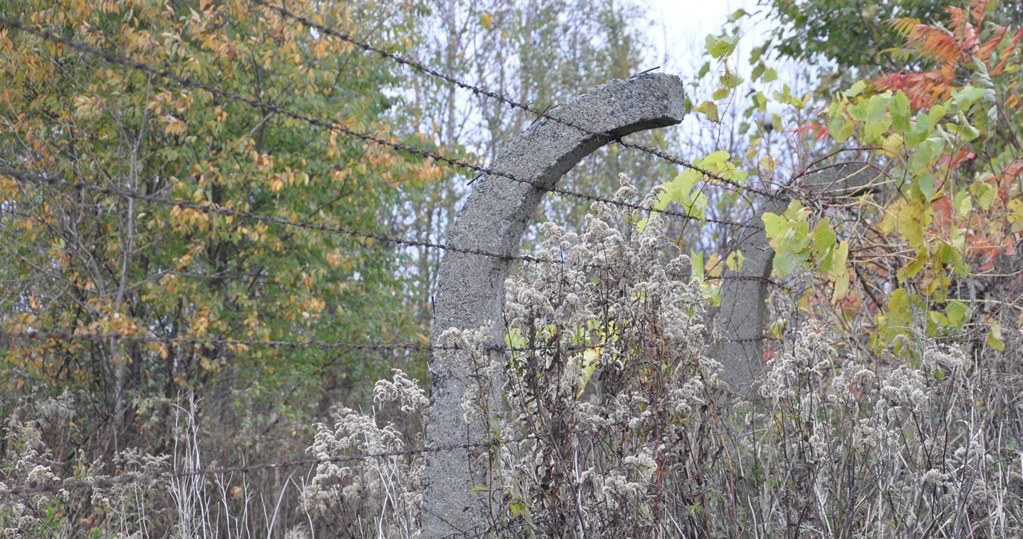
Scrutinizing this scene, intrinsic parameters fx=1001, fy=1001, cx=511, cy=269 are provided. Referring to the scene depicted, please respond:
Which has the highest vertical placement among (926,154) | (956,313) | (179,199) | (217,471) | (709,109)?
(179,199)

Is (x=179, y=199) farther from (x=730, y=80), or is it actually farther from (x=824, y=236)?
(x=824, y=236)

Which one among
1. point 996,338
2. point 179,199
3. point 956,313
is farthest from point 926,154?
point 179,199

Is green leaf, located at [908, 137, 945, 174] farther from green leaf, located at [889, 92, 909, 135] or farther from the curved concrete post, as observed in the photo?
the curved concrete post

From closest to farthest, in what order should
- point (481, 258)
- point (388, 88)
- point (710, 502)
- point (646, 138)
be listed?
1. point (481, 258)
2. point (710, 502)
3. point (388, 88)
4. point (646, 138)

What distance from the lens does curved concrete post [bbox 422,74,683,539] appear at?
3.10 metres

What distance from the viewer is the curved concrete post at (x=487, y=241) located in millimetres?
3104

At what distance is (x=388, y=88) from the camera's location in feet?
40.1

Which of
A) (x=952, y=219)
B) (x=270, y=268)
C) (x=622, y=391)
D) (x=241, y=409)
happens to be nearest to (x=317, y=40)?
(x=270, y=268)

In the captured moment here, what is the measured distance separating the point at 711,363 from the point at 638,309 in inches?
14.9

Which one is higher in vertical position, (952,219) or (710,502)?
(952,219)

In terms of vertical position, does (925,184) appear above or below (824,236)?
above

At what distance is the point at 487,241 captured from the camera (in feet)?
10.7

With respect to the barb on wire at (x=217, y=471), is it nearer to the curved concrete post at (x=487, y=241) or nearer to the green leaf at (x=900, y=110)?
the curved concrete post at (x=487, y=241)

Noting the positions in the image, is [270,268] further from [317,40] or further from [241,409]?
[317,40]
